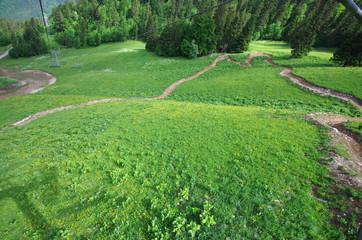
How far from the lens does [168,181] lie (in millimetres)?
9234

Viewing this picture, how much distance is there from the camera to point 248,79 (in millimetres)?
34625

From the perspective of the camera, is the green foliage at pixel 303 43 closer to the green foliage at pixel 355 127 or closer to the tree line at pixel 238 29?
the tree line at pixel 238 29

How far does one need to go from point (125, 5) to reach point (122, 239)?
207 m

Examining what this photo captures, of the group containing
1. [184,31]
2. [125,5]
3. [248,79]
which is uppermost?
[125,5]

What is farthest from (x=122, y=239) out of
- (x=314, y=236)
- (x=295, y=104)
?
(x=295, y=104)

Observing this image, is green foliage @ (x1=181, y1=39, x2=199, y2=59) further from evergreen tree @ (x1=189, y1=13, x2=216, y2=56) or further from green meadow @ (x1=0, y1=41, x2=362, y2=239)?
green meadow @ (x1=0, y1=41, x2=362, y2=239)

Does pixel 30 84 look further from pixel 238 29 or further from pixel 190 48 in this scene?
pixel 238 29

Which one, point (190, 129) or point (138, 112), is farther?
point (138, 112)

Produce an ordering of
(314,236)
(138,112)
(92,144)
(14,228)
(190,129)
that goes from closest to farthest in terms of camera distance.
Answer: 1. (314,236)
2. (14,228)
3. (92,144)
4. (190,129)
5. (138,112)

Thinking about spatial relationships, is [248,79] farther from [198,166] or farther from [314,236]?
[314,236]

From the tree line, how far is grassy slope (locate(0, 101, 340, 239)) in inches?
397

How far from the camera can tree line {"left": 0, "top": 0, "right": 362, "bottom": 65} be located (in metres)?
43.8

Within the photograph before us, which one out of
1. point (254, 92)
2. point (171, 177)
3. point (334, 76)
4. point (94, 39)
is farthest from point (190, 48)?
point (94, 39)

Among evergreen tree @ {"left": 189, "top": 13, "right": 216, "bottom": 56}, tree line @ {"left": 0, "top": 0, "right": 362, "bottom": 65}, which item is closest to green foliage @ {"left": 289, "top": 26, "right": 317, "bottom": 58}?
tree line @ {"left": 0, "top": 0, "right": 362, "bottom": 65}
